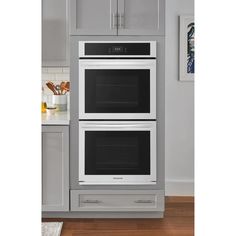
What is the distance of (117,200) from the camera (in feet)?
12.6

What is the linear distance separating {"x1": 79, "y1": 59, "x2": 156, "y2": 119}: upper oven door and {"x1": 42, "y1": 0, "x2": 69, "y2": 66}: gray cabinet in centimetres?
38

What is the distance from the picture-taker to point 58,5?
3975 mm

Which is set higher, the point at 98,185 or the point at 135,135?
the point at 135,135

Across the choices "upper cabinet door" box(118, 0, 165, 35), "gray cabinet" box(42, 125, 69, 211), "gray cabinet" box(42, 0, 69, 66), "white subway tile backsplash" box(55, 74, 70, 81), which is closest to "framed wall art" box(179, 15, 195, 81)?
"upper cabinet door" box(118, 0, 165, 35)

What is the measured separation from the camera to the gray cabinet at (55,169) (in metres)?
3.75

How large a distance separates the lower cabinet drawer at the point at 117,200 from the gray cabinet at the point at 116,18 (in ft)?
4.03

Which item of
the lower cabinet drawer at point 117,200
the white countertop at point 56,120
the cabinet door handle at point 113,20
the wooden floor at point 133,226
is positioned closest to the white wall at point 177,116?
the wooden floor at point 133,226

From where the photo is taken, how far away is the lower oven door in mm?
3752

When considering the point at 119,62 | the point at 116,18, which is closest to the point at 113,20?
the point at 116,18

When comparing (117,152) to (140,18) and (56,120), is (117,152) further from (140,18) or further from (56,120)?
(140,18)
